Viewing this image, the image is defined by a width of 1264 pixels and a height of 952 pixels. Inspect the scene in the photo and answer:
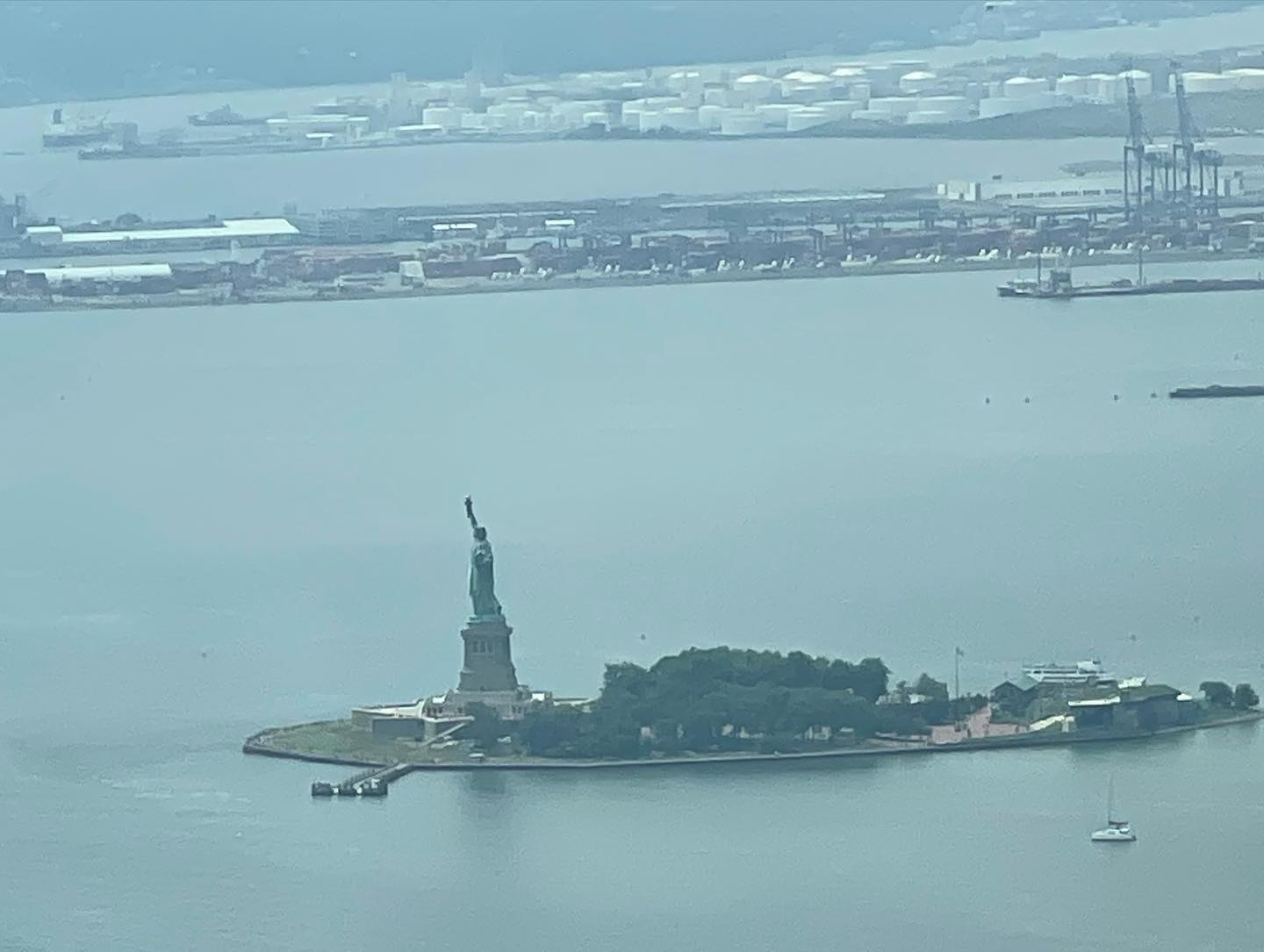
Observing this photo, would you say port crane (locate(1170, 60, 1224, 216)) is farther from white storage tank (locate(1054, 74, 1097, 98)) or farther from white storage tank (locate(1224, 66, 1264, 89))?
white storage tank (locate(1054, 74, 1097, 98))

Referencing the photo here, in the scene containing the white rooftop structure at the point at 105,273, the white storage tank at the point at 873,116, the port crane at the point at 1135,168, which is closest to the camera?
the white rooftop structure at the point at 105,273

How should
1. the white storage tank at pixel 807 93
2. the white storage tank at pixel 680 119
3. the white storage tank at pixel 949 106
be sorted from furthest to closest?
the white storage tank at pixel 807 93 < the white storage tank at pixel 680 119 < the white storage tank at pixel 949 106

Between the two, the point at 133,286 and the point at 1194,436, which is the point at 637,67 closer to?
the point at 133,286

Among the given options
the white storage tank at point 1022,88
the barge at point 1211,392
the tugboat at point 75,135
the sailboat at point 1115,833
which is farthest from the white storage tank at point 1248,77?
the sailboat at point 1115,833

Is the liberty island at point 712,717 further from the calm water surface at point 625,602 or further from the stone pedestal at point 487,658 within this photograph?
the calm water surface at point 625,602

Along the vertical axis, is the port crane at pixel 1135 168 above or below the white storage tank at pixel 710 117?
below


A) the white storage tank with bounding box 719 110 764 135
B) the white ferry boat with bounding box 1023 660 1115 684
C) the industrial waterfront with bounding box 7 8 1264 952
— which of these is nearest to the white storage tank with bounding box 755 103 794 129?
the white storage tank with bounding box 719 110 764 135

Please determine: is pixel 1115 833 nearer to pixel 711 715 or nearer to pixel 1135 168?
pixel 711 715

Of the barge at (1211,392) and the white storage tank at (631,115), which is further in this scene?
the white storage tank at (631,115)
